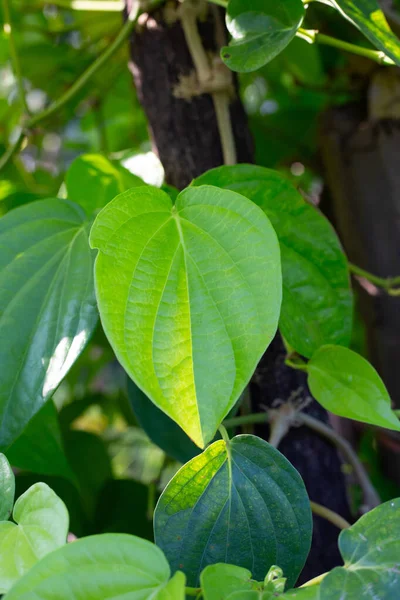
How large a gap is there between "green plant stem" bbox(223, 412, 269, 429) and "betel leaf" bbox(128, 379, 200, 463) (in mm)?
53

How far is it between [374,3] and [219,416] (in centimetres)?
27

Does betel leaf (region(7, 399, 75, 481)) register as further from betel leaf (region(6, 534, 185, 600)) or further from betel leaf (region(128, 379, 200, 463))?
betel leaf (region(6, 534, 185, 600))

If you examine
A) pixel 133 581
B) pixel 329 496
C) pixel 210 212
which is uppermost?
pixel 210 212

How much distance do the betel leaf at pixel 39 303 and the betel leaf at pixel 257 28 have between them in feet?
0.48

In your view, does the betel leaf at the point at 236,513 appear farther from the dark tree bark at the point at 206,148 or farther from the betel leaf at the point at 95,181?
the betel leaf at the point at 95,181

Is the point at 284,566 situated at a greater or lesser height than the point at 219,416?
lesser

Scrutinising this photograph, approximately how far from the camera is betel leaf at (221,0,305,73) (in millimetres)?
360

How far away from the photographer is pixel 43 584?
226 mm


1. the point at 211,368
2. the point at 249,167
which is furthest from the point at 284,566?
the point at 249,167

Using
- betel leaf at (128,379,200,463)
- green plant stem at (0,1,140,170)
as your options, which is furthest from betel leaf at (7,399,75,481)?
green plant stem at (0,1,140,170)

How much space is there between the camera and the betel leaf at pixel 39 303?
1.10 feet

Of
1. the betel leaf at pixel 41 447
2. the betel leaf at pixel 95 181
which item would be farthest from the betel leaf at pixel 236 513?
the betel leaf at pixel 95 181

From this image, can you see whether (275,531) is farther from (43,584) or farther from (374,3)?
(374,3)

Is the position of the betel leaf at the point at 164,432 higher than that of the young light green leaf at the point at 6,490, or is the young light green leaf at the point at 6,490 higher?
the young light green leaf at the point at 6,490
